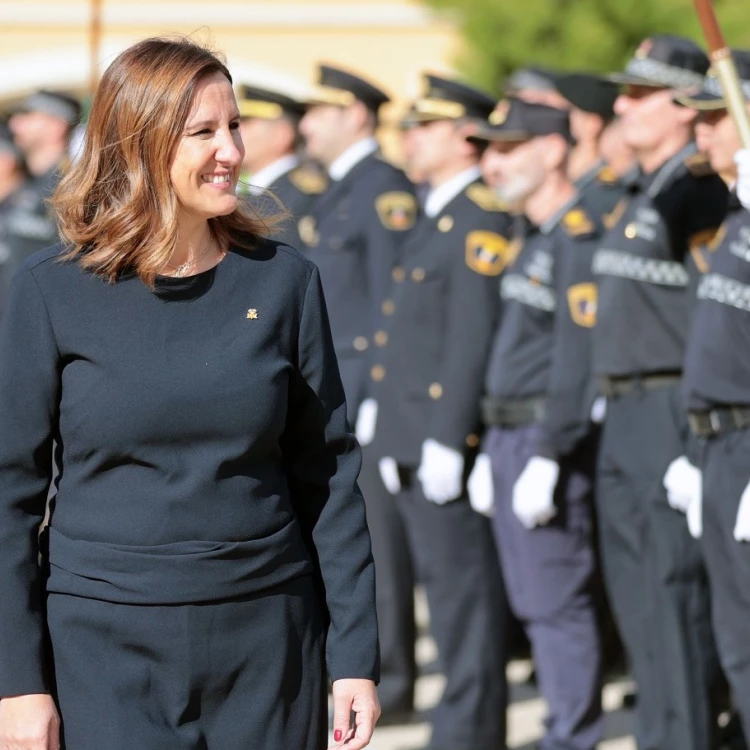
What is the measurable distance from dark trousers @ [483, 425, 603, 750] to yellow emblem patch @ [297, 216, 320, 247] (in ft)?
5.12

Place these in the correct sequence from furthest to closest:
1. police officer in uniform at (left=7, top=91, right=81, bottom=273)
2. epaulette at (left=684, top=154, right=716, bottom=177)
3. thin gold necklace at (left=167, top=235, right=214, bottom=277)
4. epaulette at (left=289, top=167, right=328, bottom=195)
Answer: police officer in uniform at (left=7, top=91, right=81, bottom=273)
epaulette at (left=289, top=167, right=328, bottom=195)
epaulette at (left=684, top=154, right=716, bottom=177)
thin gold necklace at (left=167, top=235, right=214, bottom=277)

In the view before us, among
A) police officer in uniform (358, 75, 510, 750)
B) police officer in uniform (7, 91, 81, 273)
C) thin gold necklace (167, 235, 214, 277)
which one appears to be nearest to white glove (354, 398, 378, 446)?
police officer in uniform (358, 75, 510, 750)

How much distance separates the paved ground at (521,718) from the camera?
6.05 m

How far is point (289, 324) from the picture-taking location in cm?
294

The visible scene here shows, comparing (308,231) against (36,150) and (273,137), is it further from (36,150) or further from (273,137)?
(36,150)

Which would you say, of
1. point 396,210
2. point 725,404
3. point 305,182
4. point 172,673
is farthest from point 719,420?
point 305,182

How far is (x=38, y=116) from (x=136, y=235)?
7.93 meters

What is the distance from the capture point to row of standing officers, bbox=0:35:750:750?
472 cm

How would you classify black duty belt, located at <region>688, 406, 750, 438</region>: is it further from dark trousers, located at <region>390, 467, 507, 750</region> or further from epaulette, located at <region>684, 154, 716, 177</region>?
dark trousers, located at <region>390, 467, 507, 750</region>

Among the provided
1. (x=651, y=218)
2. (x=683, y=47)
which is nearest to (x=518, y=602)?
(x=651, y=218)

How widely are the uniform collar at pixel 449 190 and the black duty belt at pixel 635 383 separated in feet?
3.98

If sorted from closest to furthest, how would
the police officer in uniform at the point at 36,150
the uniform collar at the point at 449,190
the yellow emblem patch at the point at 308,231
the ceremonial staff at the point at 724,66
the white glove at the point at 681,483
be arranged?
the ceremonial staff at the point at 724,66, the white glove at the point at 681,483, the uniform collar at the point at 449,190, the yellow emblem patch at the point at 308,231, the police officer in uniform at the point at 36,150

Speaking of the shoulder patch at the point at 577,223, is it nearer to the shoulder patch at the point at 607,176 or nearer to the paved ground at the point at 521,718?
the shoulder patch at the point at 607,176

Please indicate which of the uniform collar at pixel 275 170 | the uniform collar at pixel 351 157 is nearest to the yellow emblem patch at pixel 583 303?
the uniform collar at pixel 351 157
